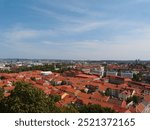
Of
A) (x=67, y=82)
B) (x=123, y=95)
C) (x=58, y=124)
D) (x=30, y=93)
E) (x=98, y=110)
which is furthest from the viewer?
(x=67, y=82)

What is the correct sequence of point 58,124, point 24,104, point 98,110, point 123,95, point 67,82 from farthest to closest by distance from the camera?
1. point 67,82
2. point 123,95
3. point 98,110
4. point 24,104
5. point 58,124

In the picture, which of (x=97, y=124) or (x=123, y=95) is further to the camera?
(x=123, y=95)

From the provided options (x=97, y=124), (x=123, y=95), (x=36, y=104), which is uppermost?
(x=97, y=124)

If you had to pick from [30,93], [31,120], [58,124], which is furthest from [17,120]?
[30,93]

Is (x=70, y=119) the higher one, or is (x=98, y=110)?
(x=70, y=119)

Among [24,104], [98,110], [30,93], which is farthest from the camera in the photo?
[98,110]

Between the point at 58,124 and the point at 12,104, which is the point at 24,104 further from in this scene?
the point at 58,124

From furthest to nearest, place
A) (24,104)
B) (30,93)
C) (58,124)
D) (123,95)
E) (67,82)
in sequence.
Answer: (67,82)
(123,95)
(30,93)
(24,104)
(58,124)

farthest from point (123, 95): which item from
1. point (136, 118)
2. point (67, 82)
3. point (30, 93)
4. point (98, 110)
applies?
point (136, 118)

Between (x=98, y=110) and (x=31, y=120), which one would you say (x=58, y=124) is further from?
(x=98, y=110)
